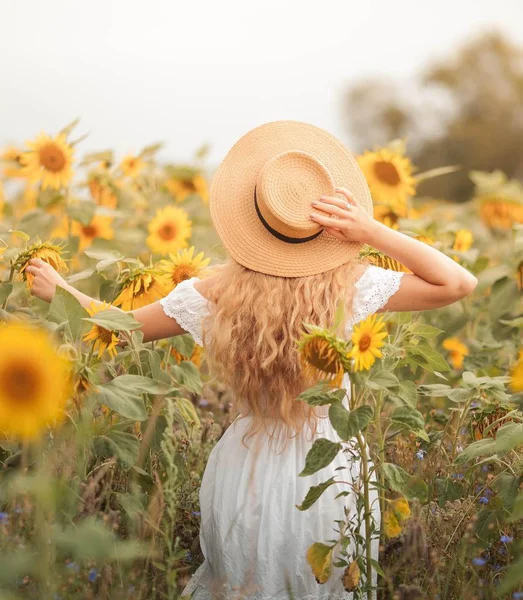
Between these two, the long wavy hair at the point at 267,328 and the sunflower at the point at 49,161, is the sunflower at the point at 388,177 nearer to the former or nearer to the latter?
the sunflower at the point at 49,161

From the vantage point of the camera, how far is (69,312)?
173 cm

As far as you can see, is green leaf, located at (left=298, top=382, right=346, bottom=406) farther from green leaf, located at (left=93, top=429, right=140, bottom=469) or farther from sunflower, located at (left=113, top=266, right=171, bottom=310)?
sunflower, located at (left=113, top=266, right=171, bottom=310)

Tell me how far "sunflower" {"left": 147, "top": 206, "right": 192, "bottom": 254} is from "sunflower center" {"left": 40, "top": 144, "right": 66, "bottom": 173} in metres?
0.40

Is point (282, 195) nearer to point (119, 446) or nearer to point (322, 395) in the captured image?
point (322, 395)

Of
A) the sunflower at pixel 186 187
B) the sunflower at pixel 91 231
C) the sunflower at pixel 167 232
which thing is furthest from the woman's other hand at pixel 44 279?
the sunflower at pixel 186 187

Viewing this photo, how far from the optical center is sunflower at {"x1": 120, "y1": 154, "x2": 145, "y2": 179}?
3629mm

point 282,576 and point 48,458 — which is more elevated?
point 48,458

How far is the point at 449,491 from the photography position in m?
2.06

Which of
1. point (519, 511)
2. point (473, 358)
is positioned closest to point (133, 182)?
point (473, 358)

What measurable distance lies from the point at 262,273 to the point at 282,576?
0.72m

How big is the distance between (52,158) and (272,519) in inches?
67.1

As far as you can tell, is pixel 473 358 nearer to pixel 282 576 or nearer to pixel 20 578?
pixel 282 576

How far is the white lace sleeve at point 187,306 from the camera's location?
194 cm

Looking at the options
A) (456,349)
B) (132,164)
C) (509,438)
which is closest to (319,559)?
(509,438)
